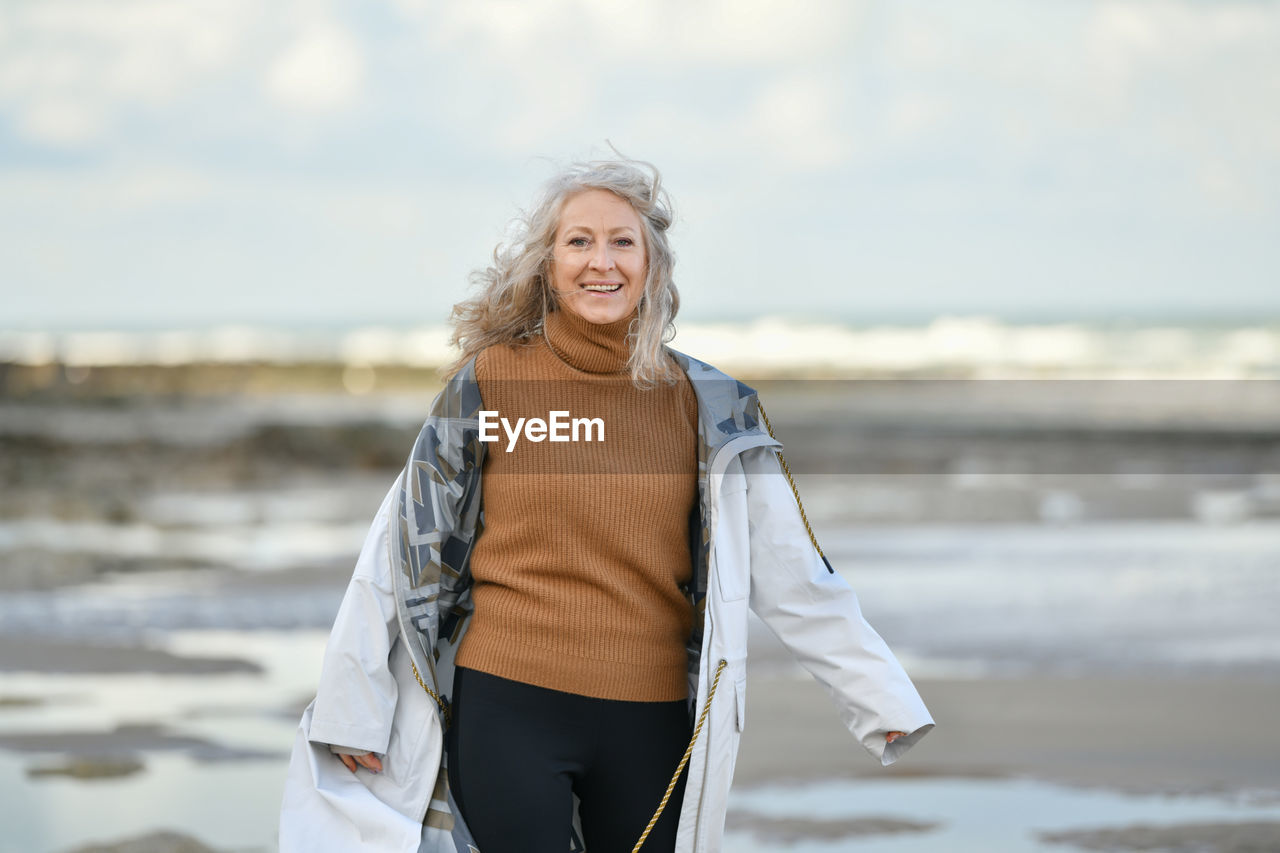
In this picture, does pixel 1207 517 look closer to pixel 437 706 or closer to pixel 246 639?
pixel 246 639

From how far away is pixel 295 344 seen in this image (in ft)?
133

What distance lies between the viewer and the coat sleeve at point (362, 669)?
2533 mm

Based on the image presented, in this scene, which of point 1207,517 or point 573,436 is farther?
point 1207,517

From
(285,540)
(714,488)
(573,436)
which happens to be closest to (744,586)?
(714,488)

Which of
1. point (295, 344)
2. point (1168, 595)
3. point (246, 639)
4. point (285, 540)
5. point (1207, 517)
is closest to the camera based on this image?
point (246, 639)

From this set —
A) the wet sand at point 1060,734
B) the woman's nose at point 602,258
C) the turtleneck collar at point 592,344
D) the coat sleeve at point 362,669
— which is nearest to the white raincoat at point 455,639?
the coat sleeve at point 362,669

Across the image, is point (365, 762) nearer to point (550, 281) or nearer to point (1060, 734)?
point (550, 281)

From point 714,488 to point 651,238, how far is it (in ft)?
1.75

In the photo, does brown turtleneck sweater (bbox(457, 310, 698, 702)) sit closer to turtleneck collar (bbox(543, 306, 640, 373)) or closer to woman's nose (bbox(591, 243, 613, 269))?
turtleneck collar (bbox(543, 306, 640, 373))

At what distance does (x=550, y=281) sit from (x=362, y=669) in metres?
0.87

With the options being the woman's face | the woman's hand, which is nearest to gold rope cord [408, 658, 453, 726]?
the woman's hand

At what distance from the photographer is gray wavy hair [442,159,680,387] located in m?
2.64

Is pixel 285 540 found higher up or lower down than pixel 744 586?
lower down

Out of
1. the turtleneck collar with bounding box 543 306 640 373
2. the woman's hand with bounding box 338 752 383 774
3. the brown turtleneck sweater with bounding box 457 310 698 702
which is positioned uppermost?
the turtleneck collar with bounding box 543 306 640 373
